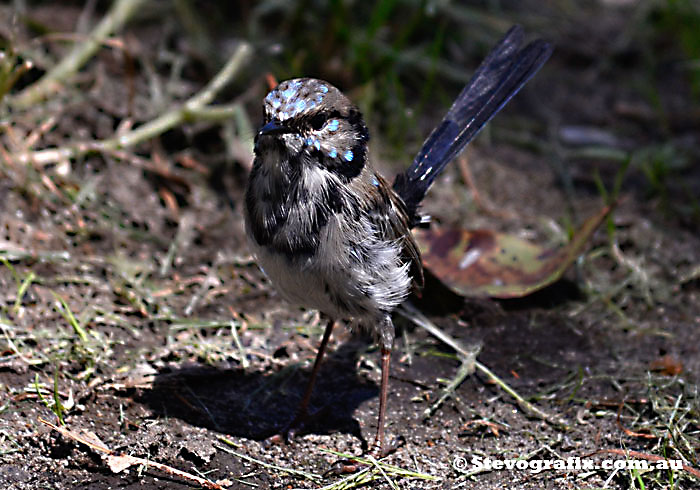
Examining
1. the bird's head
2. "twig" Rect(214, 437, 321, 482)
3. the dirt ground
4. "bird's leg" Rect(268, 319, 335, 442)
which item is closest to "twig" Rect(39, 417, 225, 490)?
the dirt ground

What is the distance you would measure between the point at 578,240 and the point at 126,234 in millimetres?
2723

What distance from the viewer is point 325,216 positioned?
11.3 ft

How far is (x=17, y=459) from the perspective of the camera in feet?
10.9

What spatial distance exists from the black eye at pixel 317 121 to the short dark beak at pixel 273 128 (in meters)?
0.14

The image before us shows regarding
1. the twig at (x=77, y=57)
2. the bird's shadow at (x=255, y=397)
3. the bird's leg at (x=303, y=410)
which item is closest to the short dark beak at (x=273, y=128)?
the bird's leg at (x=303, y=410)

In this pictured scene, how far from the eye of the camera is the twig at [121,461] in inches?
132

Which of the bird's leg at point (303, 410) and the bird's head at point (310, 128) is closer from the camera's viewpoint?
the bird's head at point (310, 128)

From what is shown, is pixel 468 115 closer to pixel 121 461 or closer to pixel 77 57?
pixel 121 461

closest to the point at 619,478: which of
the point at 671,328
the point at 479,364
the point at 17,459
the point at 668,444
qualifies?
the point at 668,444

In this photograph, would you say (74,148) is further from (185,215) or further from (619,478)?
(619,478)

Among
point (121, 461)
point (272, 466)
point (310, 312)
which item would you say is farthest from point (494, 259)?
point (121, 461)

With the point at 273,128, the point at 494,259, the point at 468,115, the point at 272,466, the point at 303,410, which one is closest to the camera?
the point at 273,128

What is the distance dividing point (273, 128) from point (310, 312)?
1.63 metres

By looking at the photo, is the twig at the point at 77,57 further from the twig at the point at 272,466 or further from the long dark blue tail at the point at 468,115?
the twig at the point at 272,466
